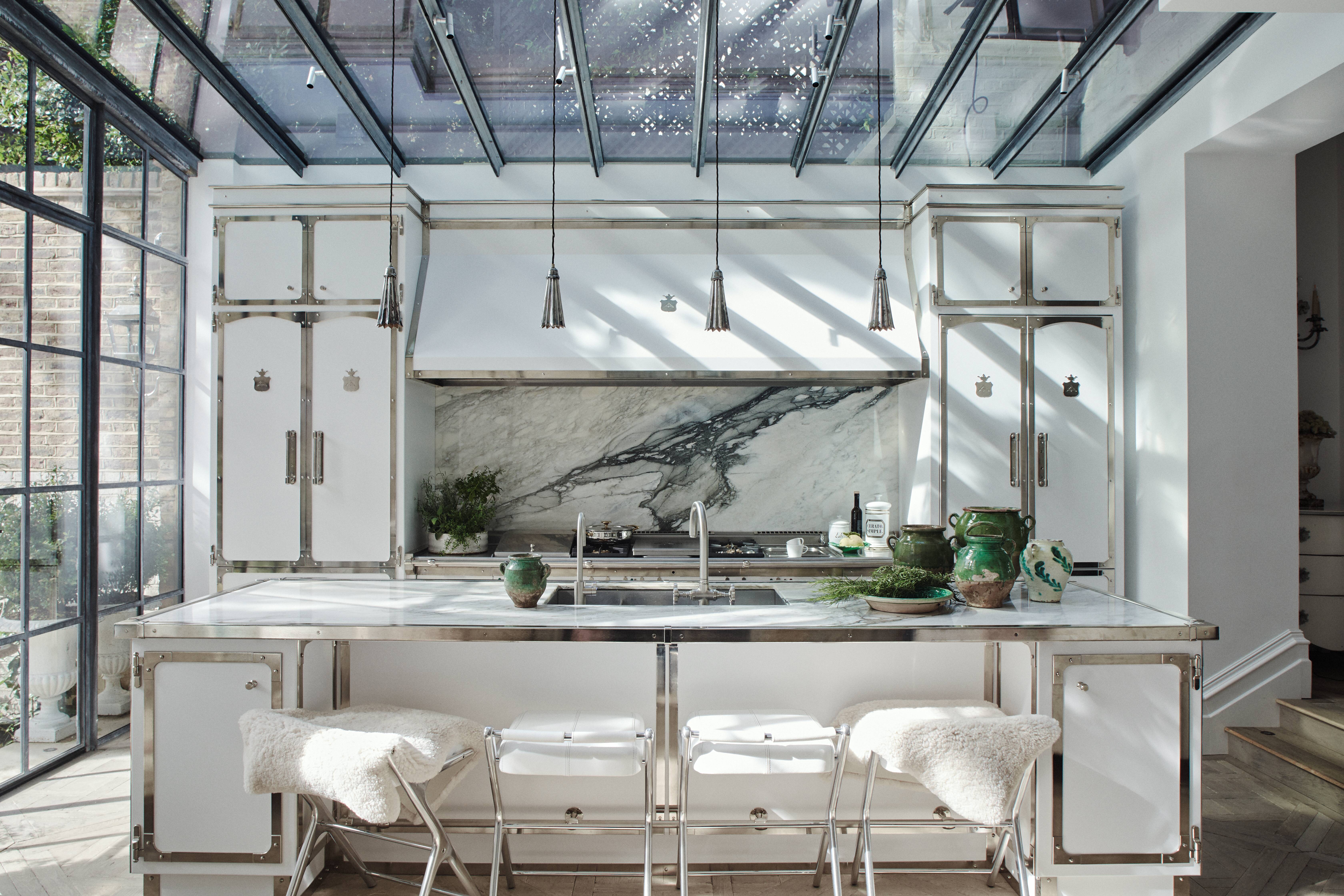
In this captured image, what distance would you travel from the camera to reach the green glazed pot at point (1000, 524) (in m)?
2.72

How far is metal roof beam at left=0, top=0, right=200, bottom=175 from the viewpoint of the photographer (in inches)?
124

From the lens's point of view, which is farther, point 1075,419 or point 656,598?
point 1075,419

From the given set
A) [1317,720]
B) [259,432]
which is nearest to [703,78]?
[259,432]

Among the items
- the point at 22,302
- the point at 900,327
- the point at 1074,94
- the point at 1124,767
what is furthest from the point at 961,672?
the point at 22,302

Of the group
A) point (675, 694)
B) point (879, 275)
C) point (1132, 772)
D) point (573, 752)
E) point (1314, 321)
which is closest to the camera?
point (573, 752)

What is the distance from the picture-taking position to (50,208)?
Answer: 3.47m

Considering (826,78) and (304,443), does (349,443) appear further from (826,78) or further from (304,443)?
(826,78)

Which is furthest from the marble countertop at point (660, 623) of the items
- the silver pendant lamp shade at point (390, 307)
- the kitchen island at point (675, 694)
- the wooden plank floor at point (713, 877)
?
the silver pendant lamp shade at point (390, 307)

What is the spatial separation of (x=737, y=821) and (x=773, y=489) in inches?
94.4

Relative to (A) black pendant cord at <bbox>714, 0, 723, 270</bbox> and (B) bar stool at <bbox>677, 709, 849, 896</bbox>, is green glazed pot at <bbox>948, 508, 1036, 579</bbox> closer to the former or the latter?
(B) bar stool at <bbox>677, 709, 849, 896</bbox>

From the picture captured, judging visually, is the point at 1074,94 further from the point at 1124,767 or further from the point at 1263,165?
the point at 1124,767

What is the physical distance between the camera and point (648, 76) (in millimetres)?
3838

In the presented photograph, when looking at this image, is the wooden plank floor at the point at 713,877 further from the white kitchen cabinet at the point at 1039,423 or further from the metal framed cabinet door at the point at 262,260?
the metal framed cabinet door at the point at 262,260

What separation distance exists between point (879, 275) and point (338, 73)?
2.58 m
